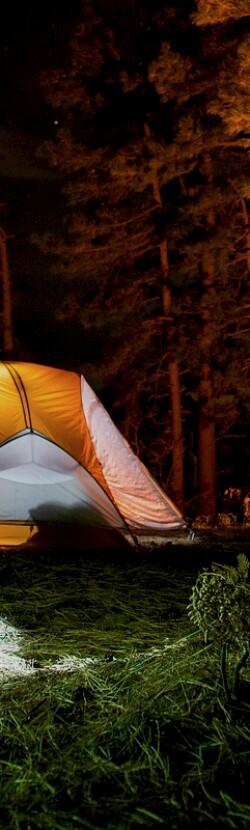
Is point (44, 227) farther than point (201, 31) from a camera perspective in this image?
Yes

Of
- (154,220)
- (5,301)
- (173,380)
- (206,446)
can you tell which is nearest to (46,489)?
(206,446)

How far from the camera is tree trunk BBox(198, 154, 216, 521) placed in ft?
50.1

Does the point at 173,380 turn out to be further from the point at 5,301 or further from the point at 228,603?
the point at 228,603

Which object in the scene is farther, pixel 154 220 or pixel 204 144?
pixel 154 220

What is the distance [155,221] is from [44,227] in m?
2.18

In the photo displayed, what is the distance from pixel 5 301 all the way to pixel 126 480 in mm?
13688

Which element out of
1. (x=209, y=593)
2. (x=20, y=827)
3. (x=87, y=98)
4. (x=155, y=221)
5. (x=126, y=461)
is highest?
(x=87, y=98)

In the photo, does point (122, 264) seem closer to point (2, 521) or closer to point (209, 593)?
point (2, 521)

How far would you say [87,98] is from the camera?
16.5m

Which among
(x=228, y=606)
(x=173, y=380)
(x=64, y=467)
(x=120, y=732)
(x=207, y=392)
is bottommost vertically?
(x=120, y=732)

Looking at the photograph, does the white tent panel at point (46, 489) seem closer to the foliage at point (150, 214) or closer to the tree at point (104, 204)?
the foliage at point (150, 214)

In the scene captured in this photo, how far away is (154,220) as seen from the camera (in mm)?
16219

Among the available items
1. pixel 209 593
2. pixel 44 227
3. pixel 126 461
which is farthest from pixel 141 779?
pixel 44 227

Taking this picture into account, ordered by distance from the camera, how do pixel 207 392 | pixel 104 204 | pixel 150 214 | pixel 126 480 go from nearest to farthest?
pixel 126 480 < pixel 207 392 < pixel 104 204 < pixel 150 214
